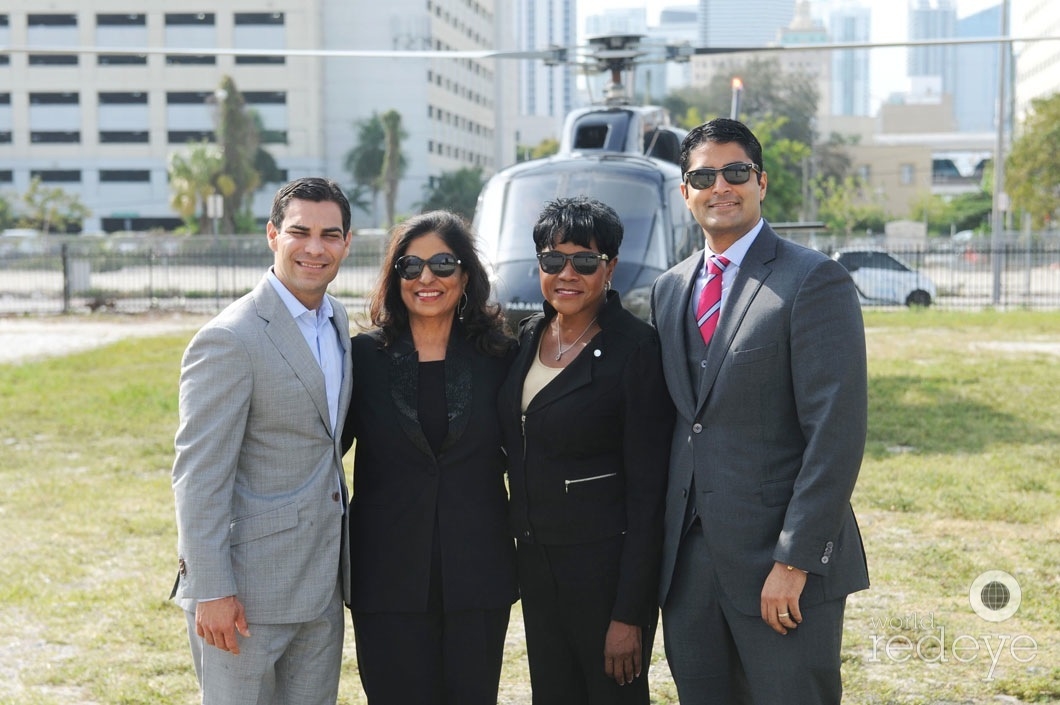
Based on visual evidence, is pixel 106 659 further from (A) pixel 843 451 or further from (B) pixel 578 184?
(B) pixel 578 184

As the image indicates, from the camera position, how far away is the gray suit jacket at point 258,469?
122 inches

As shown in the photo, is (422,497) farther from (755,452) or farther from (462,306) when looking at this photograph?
(755,452)

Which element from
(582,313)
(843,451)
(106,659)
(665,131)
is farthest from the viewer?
(665,131)

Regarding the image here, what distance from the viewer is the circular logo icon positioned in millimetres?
5637

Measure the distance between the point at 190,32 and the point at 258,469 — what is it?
7989 centimetres

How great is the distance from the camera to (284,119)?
77.9m

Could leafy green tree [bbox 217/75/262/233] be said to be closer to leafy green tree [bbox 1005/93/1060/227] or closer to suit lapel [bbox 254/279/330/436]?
leafy green tree [bbox 1005/93/1060/227]

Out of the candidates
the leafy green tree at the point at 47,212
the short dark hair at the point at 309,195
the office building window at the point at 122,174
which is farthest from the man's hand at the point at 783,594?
the office building window at the point at 122,174

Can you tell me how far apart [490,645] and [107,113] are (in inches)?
3170

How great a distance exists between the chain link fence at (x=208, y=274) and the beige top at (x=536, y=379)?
22.1 meters

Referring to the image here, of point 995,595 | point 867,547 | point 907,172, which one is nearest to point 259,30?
point 907,172

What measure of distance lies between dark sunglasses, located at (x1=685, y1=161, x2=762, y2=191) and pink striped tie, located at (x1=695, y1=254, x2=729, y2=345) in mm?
227

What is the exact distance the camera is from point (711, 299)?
10.9 ft

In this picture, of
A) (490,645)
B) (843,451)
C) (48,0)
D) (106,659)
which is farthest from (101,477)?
(48,0)
